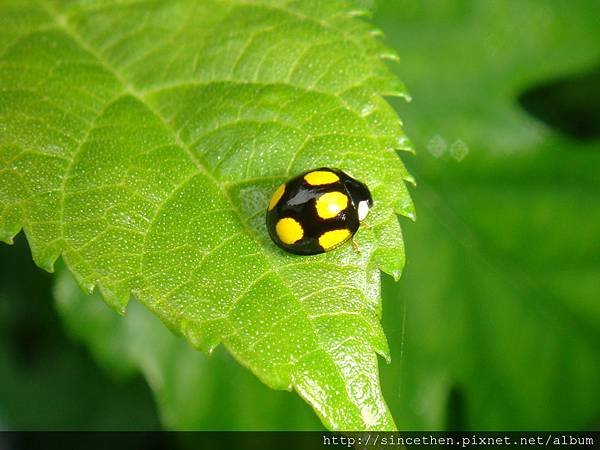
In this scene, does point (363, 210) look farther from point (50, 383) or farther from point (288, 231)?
point (50, 383)

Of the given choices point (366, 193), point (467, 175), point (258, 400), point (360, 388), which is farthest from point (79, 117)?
point (467, 175)

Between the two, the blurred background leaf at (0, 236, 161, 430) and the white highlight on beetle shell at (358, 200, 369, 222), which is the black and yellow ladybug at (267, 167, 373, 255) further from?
the blurred background leaf at (0, 236, 161, 430)

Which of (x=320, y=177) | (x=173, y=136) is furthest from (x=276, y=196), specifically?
(x=173, y=136)

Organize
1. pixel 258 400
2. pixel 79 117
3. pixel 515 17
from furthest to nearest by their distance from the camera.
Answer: pixel 515 17 → pixel 258 400 → pixel 79 117

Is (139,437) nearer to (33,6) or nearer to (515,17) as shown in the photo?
(33,6)

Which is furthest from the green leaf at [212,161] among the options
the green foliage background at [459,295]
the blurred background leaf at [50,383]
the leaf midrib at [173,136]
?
the blurred background leaf at [50,383]

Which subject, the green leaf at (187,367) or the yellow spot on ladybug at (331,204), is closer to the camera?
the yellow spot on ladybug at (331,204)

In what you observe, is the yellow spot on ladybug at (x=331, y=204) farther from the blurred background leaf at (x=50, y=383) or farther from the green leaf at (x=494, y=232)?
the blurred background leaf at (x=50, y=383)
